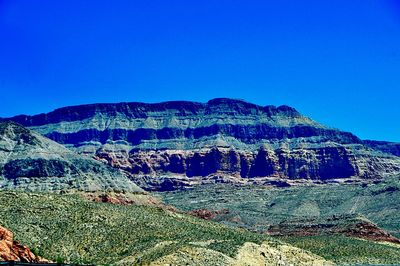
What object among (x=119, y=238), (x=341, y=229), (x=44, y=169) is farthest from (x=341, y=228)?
(x=119, y=238)

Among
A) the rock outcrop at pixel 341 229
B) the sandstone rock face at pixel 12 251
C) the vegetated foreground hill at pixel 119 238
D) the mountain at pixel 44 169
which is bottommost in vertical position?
the sandstone rock face at pixel 12 251

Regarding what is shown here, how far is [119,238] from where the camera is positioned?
8788 centimetres

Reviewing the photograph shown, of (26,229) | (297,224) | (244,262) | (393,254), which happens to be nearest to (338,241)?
(393,254)

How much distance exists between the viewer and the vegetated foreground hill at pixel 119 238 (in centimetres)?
7862

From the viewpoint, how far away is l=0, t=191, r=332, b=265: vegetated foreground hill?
7862 centimetres

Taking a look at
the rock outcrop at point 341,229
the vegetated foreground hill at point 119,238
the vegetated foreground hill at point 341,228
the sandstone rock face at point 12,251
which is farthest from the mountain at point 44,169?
the sandstone rock face at point 12,251

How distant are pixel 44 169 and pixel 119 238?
145ft

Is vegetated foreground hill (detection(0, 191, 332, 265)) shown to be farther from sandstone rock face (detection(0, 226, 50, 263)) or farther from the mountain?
the mountain

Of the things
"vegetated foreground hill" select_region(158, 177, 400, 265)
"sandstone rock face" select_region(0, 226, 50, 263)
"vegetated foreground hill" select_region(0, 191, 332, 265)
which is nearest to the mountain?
"vegetated foreground hill" select_region(0, 191, 332, 265)

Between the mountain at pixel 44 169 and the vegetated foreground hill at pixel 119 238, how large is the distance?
2292 centimetres

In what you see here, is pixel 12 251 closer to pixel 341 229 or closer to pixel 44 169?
pixel 44 169

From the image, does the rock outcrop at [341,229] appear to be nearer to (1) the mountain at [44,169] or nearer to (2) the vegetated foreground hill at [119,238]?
(1) the mountain at [44,169]

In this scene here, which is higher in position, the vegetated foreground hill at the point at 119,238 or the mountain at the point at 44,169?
the mountain at the point at 44,169

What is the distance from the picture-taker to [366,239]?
12975 cm
